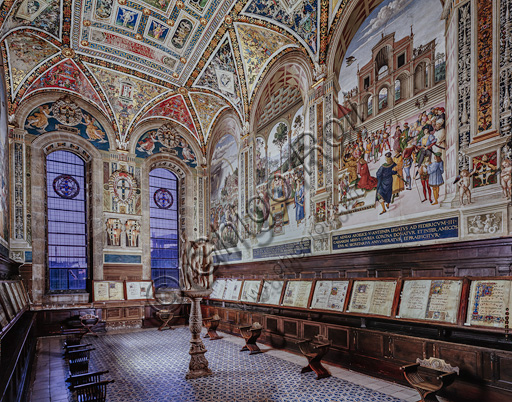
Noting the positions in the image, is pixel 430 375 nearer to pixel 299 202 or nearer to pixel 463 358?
pixel 463 358

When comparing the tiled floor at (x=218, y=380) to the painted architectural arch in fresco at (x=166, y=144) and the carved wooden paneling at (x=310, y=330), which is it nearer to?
the carved wooden paneling at (x=310, y=330)

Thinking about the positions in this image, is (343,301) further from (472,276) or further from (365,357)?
(472,276)

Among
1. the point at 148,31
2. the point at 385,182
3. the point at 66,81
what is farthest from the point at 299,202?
the point at 66,81

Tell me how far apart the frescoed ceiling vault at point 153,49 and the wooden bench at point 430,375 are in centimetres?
720

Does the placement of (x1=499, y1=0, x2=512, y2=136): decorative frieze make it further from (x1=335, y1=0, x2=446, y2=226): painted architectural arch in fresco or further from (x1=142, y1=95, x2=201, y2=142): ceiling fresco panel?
(x1=142, y1=95, x2=201, y2=142): ceiling fresco panel

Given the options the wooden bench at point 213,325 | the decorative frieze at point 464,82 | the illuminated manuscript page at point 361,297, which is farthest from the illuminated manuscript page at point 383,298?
the wooden bench at point 213,325

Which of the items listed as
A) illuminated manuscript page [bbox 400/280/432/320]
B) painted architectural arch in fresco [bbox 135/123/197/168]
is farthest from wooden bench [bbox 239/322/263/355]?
painted architectural arch in fresco [bbox 135/123/197/168]

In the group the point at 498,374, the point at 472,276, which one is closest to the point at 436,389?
the point at 498,374

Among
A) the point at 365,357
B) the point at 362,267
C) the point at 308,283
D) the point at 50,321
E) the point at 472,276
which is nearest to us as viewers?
the point at 472,276

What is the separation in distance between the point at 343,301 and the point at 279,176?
4851mm

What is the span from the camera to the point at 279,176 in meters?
10.5

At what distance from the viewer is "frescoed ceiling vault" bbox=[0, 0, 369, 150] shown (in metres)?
9.17

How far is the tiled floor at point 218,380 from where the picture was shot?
4.89 metres

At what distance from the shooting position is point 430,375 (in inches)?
180
